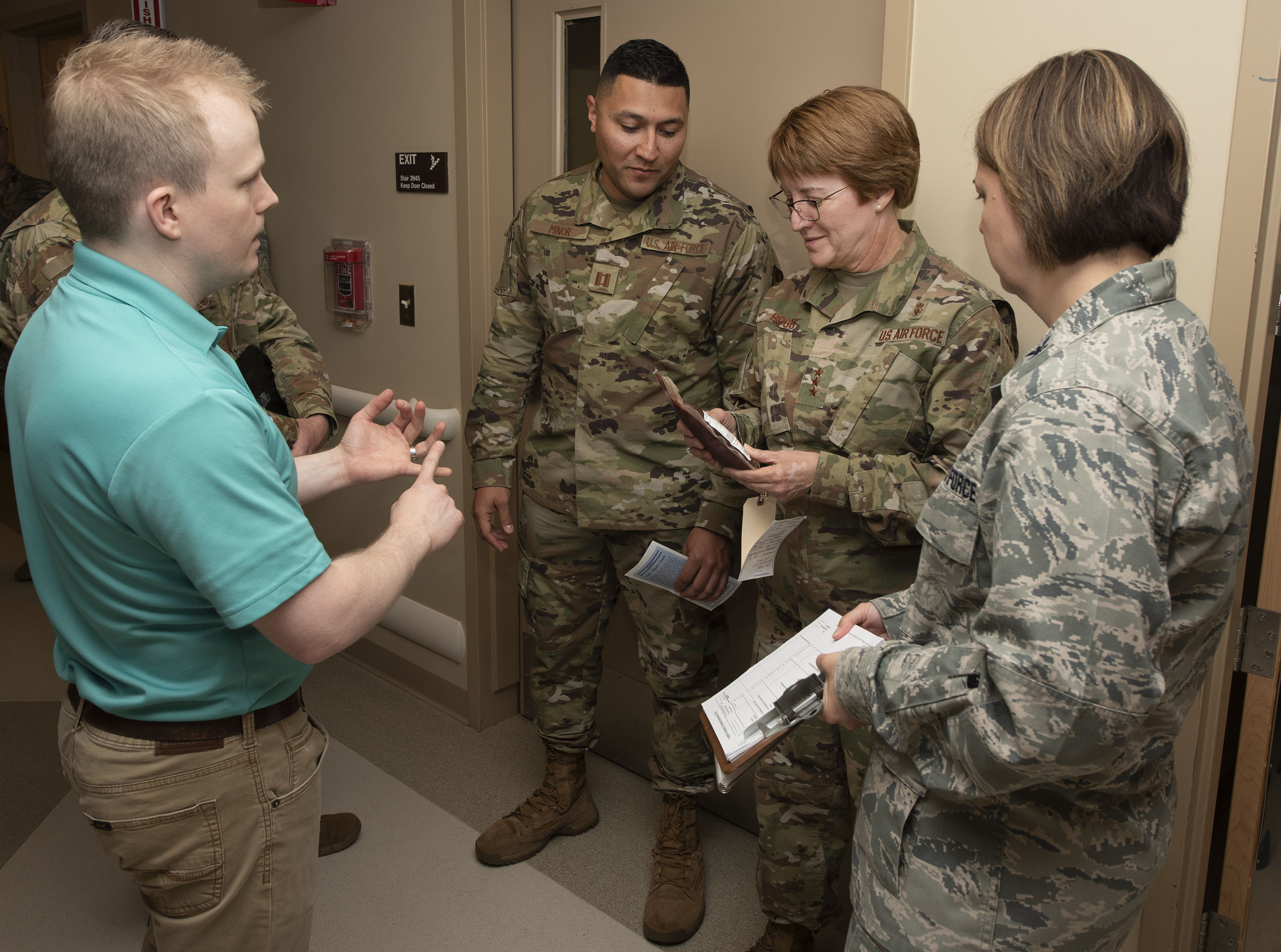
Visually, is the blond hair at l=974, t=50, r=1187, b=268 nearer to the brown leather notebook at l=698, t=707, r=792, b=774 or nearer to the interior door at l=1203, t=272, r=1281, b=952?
the brown leather notebook at l=698, t=707, r=792, b=774

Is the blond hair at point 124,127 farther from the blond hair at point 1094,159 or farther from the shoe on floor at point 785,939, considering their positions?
the shoe on floor at point 785,939

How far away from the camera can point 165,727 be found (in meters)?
1.10

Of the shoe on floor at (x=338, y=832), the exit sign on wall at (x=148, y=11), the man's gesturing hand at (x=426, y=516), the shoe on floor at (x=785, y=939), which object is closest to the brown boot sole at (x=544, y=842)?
the shoe on floor at (x=338, y=832)

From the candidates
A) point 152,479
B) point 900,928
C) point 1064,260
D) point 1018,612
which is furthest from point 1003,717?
point 152,479

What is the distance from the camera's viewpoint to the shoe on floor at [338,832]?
2328 mm

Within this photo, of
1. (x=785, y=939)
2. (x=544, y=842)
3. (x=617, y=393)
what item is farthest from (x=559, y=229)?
(x=785, y=939)

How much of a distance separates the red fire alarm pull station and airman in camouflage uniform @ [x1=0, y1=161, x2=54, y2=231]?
1168mm

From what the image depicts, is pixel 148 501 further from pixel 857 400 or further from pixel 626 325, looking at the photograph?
pixel 626 325

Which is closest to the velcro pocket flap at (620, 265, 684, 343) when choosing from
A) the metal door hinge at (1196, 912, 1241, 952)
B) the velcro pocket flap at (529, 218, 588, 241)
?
the velcro pocket flap at (529, 218, 588, 241)

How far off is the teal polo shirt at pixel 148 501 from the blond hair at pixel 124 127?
7cm

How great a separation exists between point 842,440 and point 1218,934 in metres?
Result: 1.14

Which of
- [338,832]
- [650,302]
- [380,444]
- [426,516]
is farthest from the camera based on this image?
[338,832]

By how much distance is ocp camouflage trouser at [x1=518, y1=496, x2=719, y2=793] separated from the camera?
2.20m

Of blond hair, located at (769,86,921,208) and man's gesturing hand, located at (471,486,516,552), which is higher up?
blond hair, located at (769,86,921,208)
